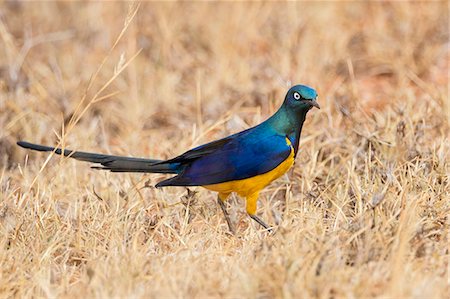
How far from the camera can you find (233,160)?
16.0 feet

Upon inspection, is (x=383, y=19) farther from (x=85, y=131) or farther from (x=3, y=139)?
(x=3, y=139)

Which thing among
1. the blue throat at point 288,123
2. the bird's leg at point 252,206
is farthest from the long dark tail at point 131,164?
the blue throat at point 288,123

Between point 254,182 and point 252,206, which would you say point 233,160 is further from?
point 252,206

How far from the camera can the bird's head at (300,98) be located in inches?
196

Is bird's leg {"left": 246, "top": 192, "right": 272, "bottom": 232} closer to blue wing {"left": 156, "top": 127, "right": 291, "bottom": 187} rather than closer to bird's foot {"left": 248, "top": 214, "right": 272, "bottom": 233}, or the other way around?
bird's foot {"left": 248, "top": 214, "right": 272, "bottom": 233}

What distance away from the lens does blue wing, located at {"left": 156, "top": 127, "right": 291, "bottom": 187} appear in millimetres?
4824

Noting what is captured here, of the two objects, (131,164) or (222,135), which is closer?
(131,164)

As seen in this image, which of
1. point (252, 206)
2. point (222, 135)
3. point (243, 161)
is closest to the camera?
point (243, 161)

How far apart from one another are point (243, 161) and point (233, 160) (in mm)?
55

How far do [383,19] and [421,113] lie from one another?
104 inches

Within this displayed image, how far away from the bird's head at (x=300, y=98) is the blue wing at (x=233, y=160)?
0.63 ft

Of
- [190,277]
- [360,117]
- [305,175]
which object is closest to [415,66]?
[360,117]

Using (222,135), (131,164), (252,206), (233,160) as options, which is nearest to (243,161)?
(233,160)

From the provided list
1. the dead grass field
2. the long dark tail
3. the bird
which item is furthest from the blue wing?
the dead grass field
